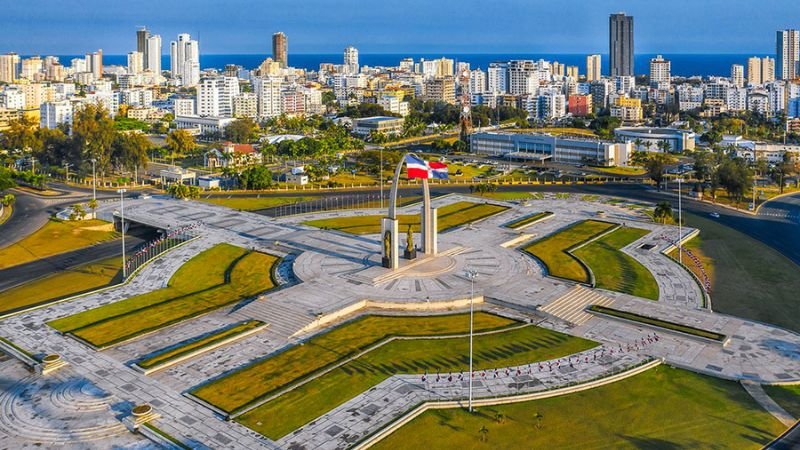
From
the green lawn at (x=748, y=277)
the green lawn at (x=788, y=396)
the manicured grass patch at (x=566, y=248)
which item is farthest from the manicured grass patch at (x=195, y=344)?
the green lawn at (x=748, y=277)

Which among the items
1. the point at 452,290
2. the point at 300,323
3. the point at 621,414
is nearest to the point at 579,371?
the point at 621,414

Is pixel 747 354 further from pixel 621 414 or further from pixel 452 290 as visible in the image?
pixel 452 290

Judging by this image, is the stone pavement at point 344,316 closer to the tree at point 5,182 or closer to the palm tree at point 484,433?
the palm tree at point 484,433

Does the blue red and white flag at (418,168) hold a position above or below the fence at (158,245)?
above

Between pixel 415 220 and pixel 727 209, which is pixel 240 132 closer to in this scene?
pixel 415 220

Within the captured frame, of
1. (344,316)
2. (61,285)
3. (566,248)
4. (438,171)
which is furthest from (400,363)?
(61,285)
